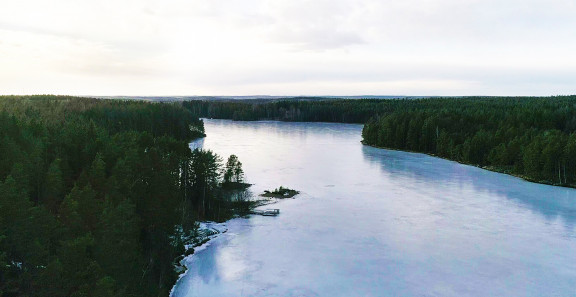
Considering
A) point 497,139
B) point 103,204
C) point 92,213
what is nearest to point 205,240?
point 103,204

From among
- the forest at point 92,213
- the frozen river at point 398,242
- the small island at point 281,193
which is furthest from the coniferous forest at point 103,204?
the small island at point 281,193

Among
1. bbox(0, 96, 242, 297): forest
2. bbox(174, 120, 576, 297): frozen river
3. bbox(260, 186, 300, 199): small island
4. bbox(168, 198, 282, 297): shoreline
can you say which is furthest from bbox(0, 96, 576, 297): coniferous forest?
bbox(260, 186, 300, 199): small island

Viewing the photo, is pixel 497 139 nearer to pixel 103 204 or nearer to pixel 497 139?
pixel 497 139

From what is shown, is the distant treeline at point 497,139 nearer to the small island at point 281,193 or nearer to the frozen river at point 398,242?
the frozen river at point 398,242

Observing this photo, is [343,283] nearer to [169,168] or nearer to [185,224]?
[185,224]

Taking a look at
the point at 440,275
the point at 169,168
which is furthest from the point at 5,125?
the point at 440,275

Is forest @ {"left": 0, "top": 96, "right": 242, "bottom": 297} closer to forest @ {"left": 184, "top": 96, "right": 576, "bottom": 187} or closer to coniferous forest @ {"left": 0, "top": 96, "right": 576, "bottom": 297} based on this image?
coniferous forest @ {"left": 0, "top": 96, "right": 576, "bottom": 297}
